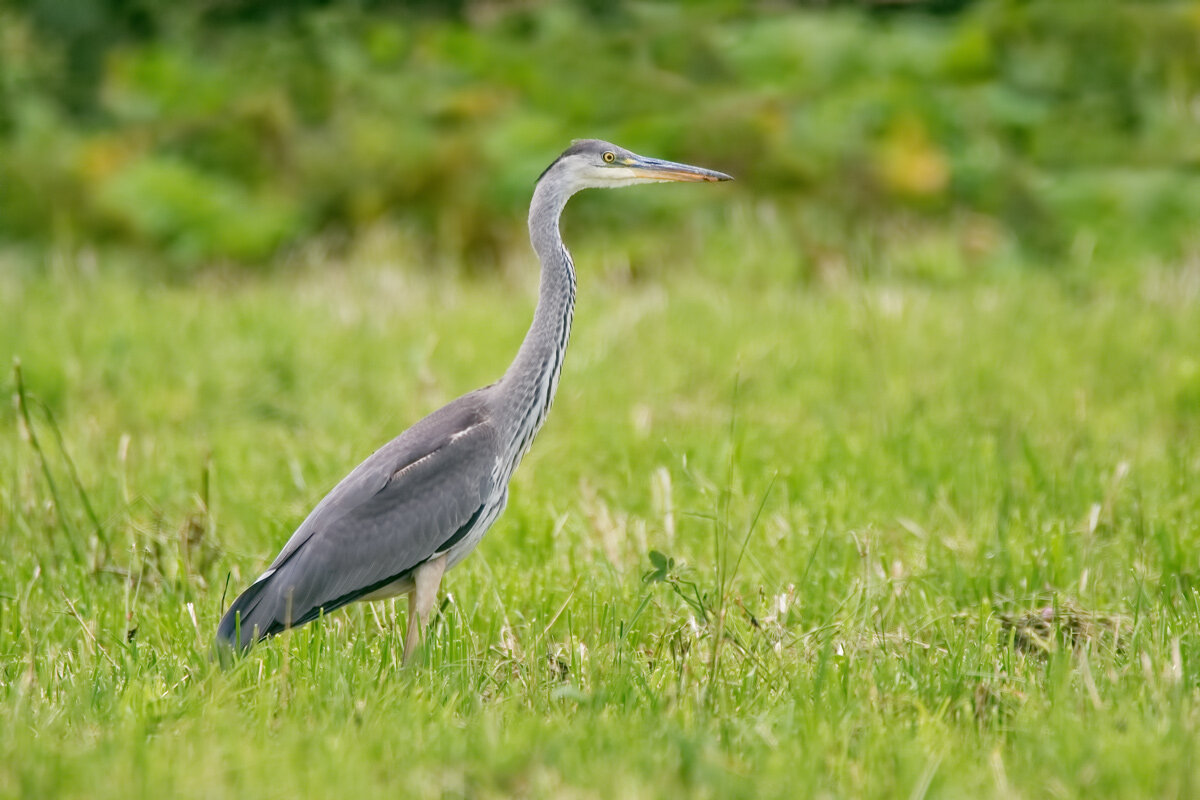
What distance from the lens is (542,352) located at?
4.90 meters

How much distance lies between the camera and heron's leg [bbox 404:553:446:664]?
455 centimetres

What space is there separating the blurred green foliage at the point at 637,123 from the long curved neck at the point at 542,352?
25.9 feet

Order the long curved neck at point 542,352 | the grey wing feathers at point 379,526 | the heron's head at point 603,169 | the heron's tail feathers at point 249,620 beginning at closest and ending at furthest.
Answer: the heron's tail feathers at point 249,620, the grey wing feathers at point 379,526, the long curved neck at point 542,352, the heron's head at point 603,169

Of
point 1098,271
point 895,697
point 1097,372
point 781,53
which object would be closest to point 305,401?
point 1097,372

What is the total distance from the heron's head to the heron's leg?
138 centimetres

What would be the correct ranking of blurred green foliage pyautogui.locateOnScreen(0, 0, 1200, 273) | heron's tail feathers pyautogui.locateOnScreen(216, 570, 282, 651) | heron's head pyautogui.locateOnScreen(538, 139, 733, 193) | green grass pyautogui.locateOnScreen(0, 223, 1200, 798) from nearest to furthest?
green grass pyautogui.locateOnScreen(0, 223, 1200, 798) → heron's tail feathers pyautogui.locateOnScreen(216, 570, 282, 651) → heron's head pyautogui.locateOnScreen(538, 139, 733, 193) → blurred green foliage pyautogui.locateOnScreen(0, 0, 1200, 273)

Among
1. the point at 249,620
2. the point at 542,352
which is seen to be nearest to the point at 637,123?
the point at 542,352

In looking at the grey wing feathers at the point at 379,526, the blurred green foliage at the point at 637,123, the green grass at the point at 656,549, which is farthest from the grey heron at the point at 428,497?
the blurred green foliage at the point at 637,123

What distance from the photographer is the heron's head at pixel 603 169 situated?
16.9 ft

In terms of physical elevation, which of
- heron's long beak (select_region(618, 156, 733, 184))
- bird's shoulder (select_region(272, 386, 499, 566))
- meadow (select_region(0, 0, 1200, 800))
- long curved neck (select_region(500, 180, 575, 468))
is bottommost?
→ meadow (select_region(0, 0, 1200, 800))

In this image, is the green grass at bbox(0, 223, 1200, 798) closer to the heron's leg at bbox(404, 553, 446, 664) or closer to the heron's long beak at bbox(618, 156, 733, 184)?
the heron's leg at bbox(404, 553, 446, 664)

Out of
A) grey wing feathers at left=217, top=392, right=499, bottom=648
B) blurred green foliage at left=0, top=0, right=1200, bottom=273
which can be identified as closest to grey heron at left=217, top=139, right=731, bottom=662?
grey wing feathers at left=217, top=392, right=499, bottom=648

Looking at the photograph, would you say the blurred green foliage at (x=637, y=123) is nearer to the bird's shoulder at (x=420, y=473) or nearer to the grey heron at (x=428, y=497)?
the grey heron at (x=428, y=497)

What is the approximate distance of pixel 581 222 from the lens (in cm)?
1493
